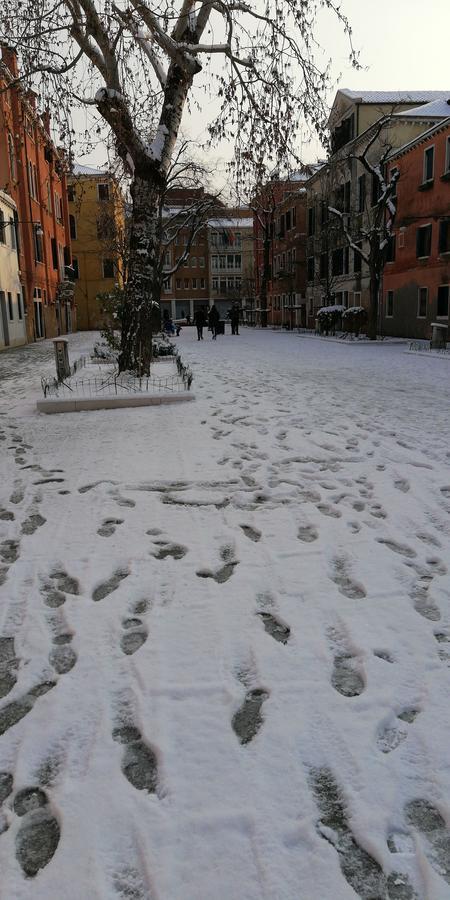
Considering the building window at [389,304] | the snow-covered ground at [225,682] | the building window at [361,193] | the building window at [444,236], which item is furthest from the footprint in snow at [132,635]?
the building window at [361,193]

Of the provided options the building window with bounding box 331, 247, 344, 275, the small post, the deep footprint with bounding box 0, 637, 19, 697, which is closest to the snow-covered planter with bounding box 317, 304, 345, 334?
the building window with bounding box 331, 247, 344, 275

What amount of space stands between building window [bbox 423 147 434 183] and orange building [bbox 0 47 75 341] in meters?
14.7

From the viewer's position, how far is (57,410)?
952 centimetres

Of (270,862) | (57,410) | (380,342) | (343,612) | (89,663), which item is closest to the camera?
(270,862)

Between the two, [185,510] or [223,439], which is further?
[223,439]

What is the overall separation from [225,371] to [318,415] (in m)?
6.85

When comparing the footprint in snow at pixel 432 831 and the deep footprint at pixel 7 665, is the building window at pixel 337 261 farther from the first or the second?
the footprint in snow at pixel 432 831

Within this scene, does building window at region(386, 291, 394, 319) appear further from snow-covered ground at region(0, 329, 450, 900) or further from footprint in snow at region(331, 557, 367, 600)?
footprint in snow at region(331, 557, 367, 600)

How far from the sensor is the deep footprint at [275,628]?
308 centimetres

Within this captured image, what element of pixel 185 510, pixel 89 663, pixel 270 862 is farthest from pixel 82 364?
pixel 270 862

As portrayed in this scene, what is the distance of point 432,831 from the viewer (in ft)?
6.50

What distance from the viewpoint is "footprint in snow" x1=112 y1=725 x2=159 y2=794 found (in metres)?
2.18

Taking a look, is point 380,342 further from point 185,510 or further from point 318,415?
point 185,510

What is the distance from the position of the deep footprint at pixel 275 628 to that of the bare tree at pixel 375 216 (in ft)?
78.6
